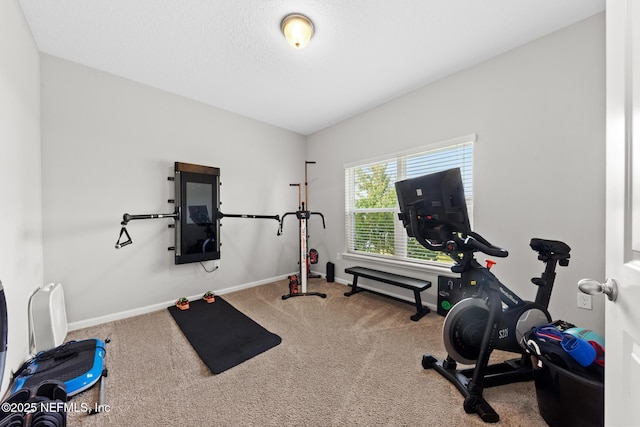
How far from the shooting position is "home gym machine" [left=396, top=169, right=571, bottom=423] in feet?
4.97

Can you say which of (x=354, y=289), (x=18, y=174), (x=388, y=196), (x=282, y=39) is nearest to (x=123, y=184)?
(x=18, y=174)

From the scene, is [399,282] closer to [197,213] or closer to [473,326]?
[473,326]

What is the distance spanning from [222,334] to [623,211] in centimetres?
279

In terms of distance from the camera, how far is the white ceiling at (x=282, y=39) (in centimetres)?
186

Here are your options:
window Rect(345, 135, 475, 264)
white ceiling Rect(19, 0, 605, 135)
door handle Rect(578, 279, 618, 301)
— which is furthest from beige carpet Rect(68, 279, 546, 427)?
white ceiling Rect(19, 0, 605, 135)

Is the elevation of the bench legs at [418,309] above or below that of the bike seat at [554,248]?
below

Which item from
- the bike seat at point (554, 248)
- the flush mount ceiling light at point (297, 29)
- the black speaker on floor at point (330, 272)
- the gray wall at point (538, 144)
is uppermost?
A: the flush mount ceiling light at point (297, 29)

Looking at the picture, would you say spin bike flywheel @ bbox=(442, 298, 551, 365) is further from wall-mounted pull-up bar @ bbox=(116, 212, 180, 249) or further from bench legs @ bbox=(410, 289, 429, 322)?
wall-mounted pull-up bar @ bbox=(116, 212, 180, 249)

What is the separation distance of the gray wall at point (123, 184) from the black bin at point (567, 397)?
353 cm

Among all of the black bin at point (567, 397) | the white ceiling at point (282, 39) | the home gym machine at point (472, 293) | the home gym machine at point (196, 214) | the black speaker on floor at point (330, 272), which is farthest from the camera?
the black speaker on floor at point (330, 272)

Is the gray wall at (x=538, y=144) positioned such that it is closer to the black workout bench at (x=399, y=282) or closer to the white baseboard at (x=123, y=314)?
the black workout bench at (x=399, y=282)

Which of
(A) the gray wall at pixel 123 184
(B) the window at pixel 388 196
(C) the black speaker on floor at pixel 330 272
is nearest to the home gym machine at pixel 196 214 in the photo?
(A) the gray wall at pixel 123 184

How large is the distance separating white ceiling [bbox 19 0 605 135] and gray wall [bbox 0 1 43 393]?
1.19 feet

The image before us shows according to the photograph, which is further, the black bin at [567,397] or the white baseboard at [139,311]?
the white baseboard at [139,311]
